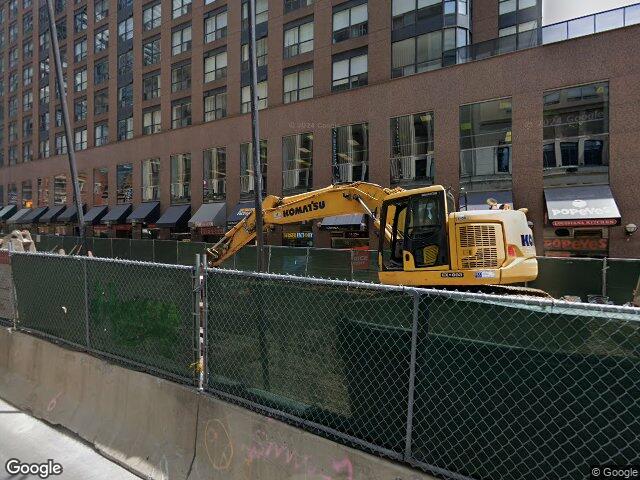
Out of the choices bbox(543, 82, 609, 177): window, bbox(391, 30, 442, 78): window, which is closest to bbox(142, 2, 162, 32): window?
bbox(391, 30, 442, 78): window

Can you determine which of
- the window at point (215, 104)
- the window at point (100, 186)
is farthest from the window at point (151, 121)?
the window at point (100, 186)

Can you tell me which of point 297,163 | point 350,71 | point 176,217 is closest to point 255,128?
point 350,71

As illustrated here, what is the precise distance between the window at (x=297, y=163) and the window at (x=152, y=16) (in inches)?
693

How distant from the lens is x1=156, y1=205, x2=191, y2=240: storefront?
1265 inches

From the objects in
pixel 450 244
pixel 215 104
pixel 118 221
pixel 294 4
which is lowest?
pixel 450 244

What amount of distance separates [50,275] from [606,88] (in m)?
21.2

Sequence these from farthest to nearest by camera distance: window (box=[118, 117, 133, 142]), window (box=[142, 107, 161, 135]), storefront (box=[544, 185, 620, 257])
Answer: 1. window (box=[118, 117, 133, 142])
2. window (box=[142, 107, 161, 135])
3. storefront (box=[544, 185, 620, 257])

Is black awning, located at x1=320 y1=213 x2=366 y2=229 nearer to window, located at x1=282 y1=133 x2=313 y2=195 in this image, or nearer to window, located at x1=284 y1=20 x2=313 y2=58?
window, located at x1=282 y1=133 x2=313 y2=195

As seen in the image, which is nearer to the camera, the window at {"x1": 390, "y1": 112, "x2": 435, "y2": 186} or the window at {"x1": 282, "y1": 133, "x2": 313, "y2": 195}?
the window at {"x1": 390, "y1": 112, "x2": 435, "y2": 186}

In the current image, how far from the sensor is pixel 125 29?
38.2m

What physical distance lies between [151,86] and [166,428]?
37.3 meters

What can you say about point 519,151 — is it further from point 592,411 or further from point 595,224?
point 592,411

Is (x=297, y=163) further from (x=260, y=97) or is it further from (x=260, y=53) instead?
(x=260, y=53)

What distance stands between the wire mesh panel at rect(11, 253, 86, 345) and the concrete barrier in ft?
0.76
